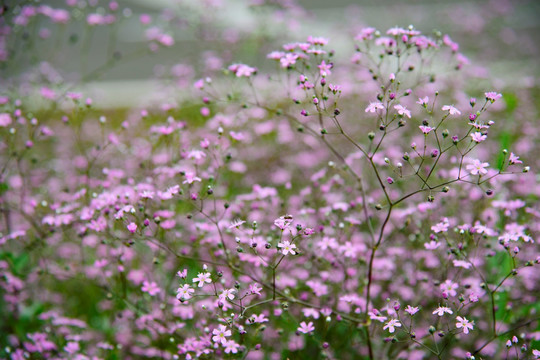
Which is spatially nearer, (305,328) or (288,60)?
(305,328)

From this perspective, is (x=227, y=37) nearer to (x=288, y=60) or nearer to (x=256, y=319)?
(x=288, y=60)

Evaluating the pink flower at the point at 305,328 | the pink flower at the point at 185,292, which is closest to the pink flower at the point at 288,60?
the pink flower at the point at 185,292

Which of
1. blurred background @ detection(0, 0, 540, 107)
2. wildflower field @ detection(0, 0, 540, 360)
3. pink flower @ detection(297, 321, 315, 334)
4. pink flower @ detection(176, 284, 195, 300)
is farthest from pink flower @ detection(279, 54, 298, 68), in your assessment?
blurred background @ detection(0, 0, 540, 107)

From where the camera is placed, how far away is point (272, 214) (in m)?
4.19

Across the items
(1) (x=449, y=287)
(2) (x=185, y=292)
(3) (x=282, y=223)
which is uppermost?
(3) (x=282, y=223)

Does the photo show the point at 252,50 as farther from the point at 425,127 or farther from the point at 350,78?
the point at 425,127

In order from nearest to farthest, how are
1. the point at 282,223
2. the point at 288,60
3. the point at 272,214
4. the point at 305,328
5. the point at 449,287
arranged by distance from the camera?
1. the point at 282,223
2. the point at 305,328
3. the point at 449,287
4. the point at 288,60
5. the point at 272,214

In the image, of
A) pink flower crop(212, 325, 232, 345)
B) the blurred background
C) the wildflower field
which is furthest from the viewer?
the blurred background

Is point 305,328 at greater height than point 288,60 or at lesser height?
lesser

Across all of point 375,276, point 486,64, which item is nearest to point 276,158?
point 375,276

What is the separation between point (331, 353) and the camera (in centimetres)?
344

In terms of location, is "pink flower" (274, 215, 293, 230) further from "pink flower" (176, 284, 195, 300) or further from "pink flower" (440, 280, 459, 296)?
"pink flower" (440, 280, 459, 296)

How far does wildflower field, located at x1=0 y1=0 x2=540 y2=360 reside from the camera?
10.1 feet

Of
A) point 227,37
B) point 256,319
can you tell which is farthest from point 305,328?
point 227,37
